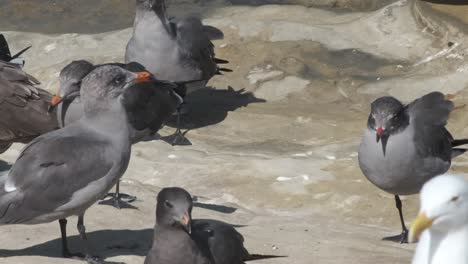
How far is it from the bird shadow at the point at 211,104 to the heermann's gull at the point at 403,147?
342 cm

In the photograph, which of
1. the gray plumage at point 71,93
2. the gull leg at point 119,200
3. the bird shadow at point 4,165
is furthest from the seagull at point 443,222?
the bird shadow at point 4,165

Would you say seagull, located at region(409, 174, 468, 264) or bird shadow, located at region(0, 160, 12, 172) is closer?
seagull, located at region(409, 174, 468, 264)

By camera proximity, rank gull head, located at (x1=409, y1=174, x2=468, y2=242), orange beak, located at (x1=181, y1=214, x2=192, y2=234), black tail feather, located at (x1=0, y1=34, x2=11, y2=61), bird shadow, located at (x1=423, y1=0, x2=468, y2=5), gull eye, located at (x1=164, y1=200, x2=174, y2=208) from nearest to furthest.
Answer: gull head, located at (x1=409, y1=174, x2=468, y2=242)
orange beak, located at (x1=181, y1=214, x2=192, y2=234)
gull eye, located at (x1=164, y1=200, x2=174, y2=208)
black tail feather, located at (x1=0, y1=34, x2=11, y2=61)
bird shadow, located at (x1=423, y1=0, x2=468, y2=5)

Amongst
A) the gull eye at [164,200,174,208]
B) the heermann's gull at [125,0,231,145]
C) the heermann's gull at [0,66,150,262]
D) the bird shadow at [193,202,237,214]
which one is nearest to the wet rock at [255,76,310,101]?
the heermann's gull at [125,0,231,145]

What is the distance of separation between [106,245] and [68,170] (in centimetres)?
82

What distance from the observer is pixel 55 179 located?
23.4ft

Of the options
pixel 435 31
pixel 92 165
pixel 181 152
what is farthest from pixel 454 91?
pixel 92 165

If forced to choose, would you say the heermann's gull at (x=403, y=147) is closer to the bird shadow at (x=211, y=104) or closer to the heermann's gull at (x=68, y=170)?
the heermann's gull at (x=68, y=170)

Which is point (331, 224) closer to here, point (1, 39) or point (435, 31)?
point (1, 39)

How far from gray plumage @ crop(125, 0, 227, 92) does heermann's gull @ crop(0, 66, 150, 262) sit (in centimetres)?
439

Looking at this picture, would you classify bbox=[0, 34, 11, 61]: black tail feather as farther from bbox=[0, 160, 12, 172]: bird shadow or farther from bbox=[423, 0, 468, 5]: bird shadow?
bbox=[423, 0, 468, 5]: bird shadow

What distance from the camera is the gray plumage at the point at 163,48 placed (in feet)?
38.3

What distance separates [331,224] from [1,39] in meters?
3.97

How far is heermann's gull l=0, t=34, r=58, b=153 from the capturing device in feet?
31.3
